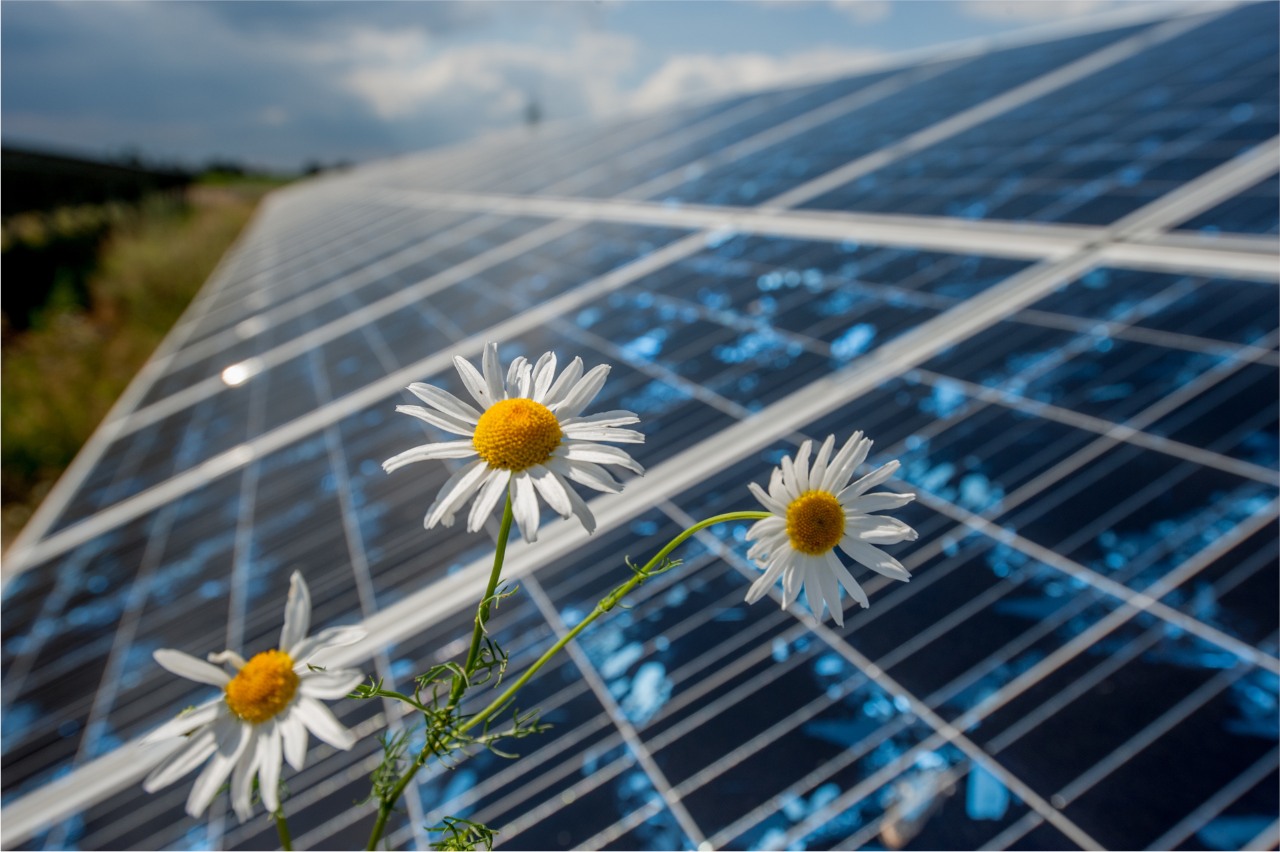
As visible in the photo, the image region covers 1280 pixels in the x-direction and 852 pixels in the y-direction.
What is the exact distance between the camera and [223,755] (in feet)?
4.08

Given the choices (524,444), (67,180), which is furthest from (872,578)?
(67,180)

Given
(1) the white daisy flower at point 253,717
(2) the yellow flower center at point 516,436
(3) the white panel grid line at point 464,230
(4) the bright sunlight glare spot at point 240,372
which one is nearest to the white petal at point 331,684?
(1) the white daisy flower at point 253,717

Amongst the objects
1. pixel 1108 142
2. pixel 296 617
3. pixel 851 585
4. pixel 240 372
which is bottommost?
pixel 851 585

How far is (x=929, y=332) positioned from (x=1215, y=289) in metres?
1.29

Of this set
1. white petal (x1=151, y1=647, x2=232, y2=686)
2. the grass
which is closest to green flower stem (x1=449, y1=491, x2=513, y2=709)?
white petal (x1=151, y1=647, x2=232, y2=686)

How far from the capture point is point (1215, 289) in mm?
3770

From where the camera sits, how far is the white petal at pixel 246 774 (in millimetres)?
1169

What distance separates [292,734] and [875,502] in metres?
0.99

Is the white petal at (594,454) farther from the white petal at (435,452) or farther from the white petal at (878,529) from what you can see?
the white petal at (878,529)

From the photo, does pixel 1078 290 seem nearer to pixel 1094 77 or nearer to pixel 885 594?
pixel 885 594

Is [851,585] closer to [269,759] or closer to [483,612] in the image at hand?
[483,612]

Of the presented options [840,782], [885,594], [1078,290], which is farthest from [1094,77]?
[840,782]

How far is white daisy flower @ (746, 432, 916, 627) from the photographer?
1272 mm

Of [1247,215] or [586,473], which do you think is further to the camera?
[1247,215]
